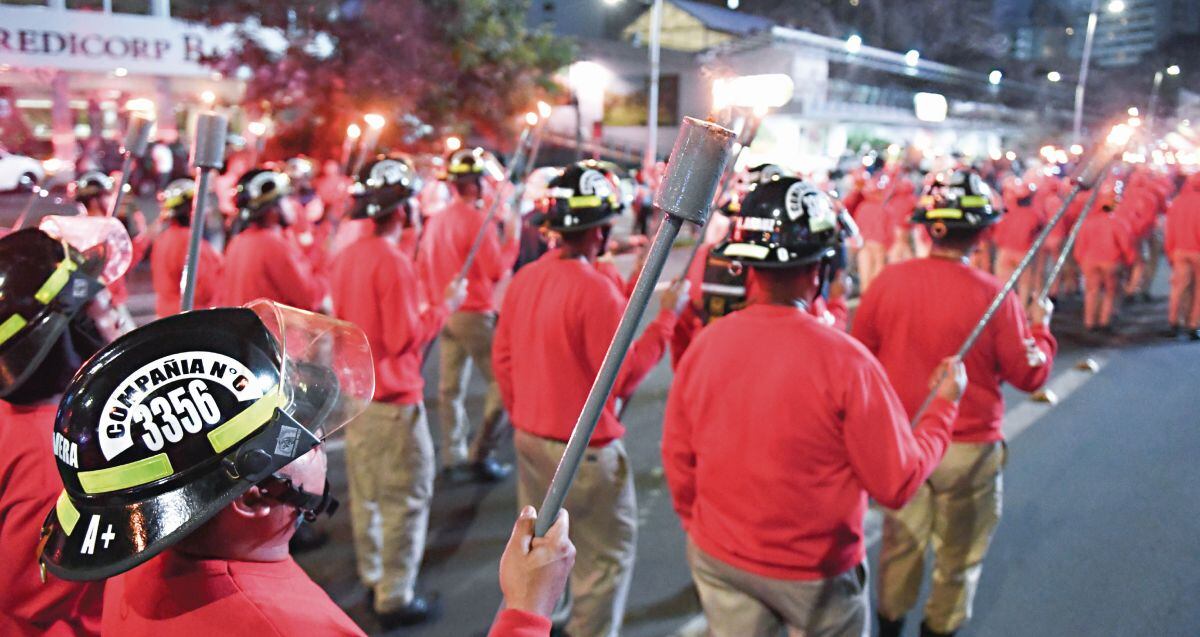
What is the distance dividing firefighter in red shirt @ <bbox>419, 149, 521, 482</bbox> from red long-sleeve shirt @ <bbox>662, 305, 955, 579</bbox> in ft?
12.0

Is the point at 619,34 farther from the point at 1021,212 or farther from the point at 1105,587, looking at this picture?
the point at 1105,587

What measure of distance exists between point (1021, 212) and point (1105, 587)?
8563 mm

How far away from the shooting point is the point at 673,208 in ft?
5.07

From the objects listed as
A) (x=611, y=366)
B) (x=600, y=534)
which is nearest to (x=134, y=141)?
(x=600, y=534)

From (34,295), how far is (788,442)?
252 centimetres

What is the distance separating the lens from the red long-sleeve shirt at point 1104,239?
10062 millimetres

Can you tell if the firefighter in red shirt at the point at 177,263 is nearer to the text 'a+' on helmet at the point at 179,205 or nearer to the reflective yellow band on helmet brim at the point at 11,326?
the text 'a+' on helmet at the point at 179,205

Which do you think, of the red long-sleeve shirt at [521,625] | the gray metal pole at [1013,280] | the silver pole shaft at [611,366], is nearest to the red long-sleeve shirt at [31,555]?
the red long-sleeve shirt at [521,625]

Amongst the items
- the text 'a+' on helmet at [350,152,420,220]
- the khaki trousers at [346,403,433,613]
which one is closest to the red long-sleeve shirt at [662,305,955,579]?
the khaki trousers at [346,403,433,613]

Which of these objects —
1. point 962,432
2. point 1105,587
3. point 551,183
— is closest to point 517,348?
point 551,183

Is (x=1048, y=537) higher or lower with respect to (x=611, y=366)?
lower

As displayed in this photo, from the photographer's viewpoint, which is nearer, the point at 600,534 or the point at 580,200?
the point at 600,534

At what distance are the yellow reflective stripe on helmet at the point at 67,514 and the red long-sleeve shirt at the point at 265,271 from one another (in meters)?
3.79

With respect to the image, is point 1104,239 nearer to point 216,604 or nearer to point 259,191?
point 259,191
